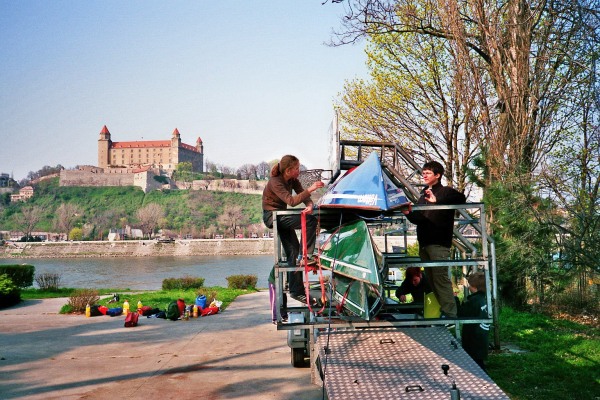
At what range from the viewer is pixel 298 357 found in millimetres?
7633

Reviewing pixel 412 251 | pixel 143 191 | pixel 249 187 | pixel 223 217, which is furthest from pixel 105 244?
pixel 412 251

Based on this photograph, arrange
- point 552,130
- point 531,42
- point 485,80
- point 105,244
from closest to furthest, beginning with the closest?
point 531,42, point 552,130, point 485,80, point 105,244

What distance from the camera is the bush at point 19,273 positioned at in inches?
841

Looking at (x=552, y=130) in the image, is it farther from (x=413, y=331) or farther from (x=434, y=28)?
(x=413, y=331)

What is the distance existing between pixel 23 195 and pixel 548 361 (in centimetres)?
19451

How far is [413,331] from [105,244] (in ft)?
394

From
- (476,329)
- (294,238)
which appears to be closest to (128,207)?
(294,238)

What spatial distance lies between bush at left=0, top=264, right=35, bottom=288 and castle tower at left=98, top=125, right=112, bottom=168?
17975cm

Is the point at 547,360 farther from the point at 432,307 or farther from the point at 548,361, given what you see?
the point at 432,307

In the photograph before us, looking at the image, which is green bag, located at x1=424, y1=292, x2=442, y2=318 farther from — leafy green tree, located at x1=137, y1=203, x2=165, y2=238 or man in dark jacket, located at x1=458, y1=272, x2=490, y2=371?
leafy green tree, located at x1=137, y1=203, x2=165, y2=238

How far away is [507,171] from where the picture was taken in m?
11.6

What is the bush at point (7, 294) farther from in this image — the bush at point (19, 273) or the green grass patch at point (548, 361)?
the green grass patch at point (548, 361)

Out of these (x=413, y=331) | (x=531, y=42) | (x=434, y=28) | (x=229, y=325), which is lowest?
(x=229, y=325)

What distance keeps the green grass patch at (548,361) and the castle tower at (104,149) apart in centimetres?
19648
